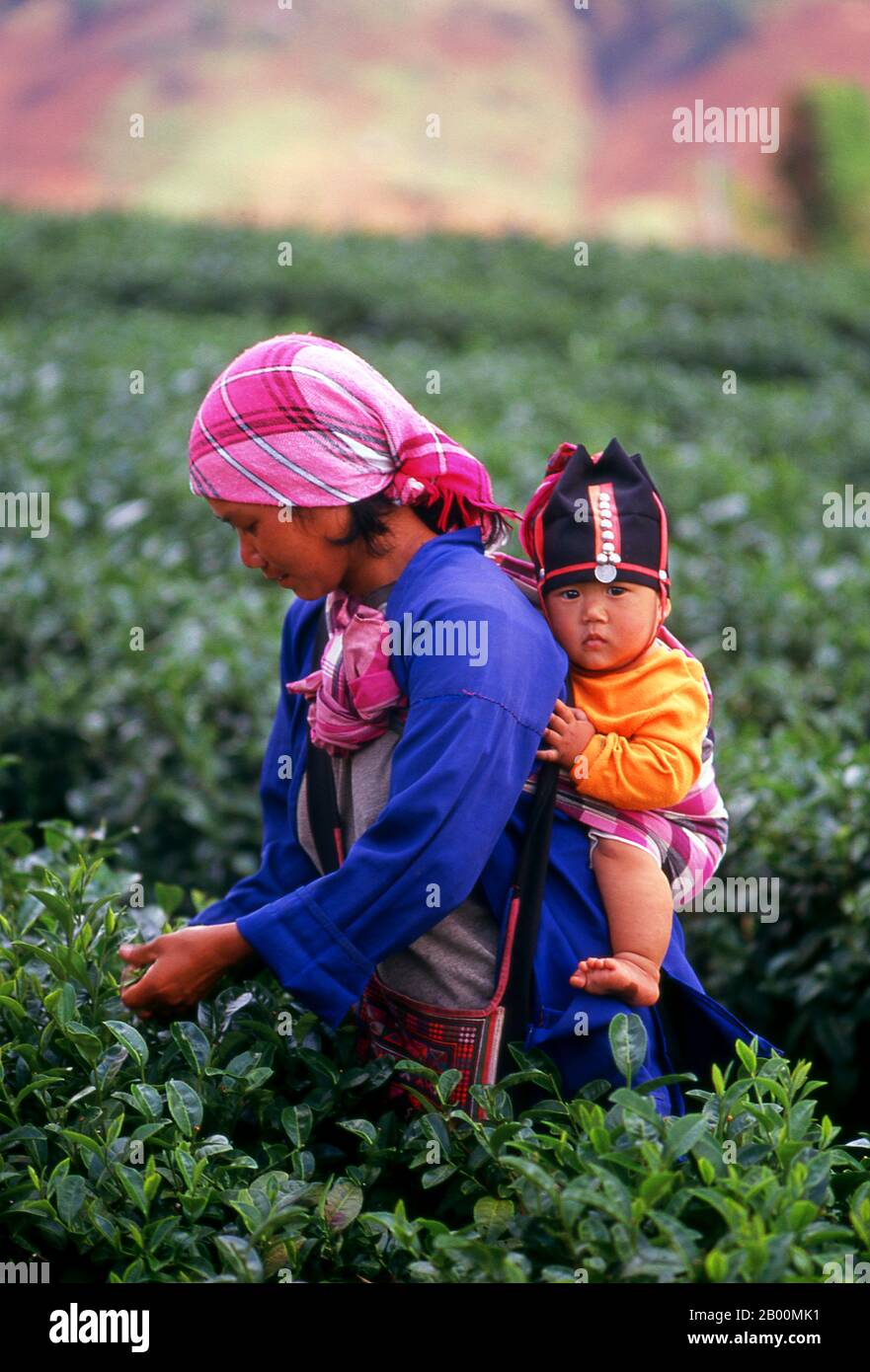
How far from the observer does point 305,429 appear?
1.97 m

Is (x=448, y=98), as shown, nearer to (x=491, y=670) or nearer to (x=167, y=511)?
(x=167, y=511)

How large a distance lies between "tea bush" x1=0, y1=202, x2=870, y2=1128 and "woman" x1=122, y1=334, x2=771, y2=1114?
3.75 ft

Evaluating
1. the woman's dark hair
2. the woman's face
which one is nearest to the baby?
the woman's dark hair

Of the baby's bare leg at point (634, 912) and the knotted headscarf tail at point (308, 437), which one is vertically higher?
the knotted headscarf tail at point (308, 437)

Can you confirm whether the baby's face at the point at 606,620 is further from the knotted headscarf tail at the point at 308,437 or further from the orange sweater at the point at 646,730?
the knotted headscarf tail at the point at 308,437

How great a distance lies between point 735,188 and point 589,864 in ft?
76.8

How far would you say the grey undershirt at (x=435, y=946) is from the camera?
6.72 ft

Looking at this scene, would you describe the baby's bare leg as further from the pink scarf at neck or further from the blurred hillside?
the blurred hillside

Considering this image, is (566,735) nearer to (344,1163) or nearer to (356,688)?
(356,688)

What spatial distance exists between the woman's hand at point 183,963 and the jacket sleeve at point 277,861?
6.7 inches

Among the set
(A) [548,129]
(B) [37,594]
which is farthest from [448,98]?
(B) [37,594]

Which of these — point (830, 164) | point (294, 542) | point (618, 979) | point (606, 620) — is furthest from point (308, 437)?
point (830, 164)

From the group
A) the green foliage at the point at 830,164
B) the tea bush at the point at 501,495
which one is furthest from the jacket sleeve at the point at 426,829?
the green foliage at the point at 830,164

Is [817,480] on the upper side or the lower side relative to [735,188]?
lower
